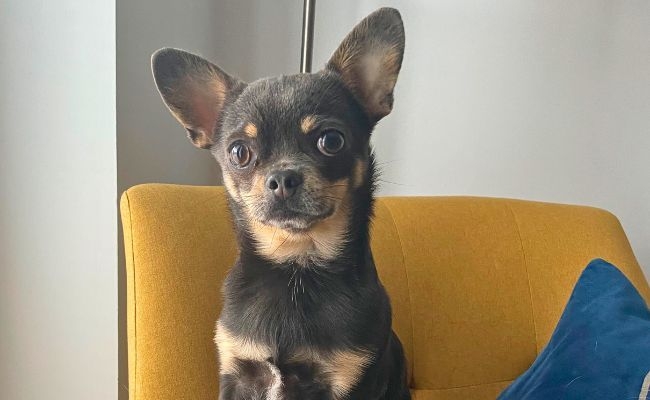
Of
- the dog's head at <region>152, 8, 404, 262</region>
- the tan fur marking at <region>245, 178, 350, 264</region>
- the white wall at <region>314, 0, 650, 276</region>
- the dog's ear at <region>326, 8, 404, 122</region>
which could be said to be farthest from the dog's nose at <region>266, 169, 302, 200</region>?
the white wall at <region>314, 0, 650, 276</region>

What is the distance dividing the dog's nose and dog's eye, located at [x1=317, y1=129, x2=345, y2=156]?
7 cm

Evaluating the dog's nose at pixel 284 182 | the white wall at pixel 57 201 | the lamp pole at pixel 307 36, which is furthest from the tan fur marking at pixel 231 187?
the lamp pole at pixel 307 36

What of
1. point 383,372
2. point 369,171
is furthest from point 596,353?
point 369,171

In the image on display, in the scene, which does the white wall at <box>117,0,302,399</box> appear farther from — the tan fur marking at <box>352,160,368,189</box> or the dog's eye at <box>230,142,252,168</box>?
the tan fur marking at <box>352,160,368,189</box>

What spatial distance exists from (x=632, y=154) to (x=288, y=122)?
4.31 feet

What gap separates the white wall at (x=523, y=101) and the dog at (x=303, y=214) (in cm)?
90

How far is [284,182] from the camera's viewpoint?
2.56 feet

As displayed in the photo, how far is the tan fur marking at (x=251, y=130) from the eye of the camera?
0.83 metres

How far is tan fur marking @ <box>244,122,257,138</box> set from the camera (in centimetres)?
83

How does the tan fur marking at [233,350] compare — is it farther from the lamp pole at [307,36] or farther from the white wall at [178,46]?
the lamp pole at [307,36]

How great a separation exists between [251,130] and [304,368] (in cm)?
34

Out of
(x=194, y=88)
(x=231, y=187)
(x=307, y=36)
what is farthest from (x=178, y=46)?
(x=231, y=187)

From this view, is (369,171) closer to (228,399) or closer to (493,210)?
(228,399)

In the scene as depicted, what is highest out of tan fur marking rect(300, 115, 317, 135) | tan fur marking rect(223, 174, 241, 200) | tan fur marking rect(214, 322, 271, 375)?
tan fur marking rect(300, 115, 317, 135)
